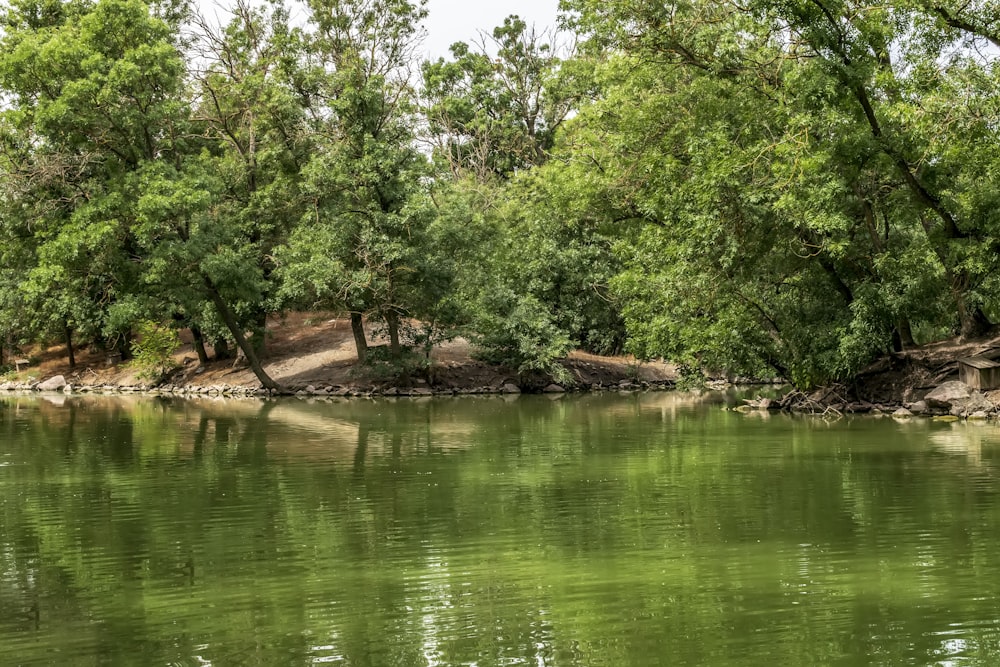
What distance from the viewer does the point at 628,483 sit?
15844mm

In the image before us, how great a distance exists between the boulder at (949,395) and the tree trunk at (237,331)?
2340 cm

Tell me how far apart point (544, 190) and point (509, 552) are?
36109 millimetres

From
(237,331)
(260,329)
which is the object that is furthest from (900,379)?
(260,329)

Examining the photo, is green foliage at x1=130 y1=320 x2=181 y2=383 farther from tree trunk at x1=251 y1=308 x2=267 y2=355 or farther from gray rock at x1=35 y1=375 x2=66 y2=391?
gray rock at x1=35 y1=375 x2=66 y2=391

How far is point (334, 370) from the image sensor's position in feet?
143

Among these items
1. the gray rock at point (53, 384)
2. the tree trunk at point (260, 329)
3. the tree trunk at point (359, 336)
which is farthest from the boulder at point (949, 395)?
the gray rock at point (53, 384)

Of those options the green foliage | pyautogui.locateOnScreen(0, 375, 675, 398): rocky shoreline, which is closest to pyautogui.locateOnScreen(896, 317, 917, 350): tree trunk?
pyautogui.locateOnScreen(0, 375, 675, 398): rocky shoreline

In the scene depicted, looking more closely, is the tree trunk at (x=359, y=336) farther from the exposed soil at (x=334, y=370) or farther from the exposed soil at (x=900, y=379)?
the exposed soil at (x=900, y=379)

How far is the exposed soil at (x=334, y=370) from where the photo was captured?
42406 mm

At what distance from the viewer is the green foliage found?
152 ft

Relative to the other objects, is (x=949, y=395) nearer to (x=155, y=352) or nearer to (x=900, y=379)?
(x=900, y=379)

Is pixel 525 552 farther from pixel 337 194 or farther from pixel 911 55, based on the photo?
pixel 337 194

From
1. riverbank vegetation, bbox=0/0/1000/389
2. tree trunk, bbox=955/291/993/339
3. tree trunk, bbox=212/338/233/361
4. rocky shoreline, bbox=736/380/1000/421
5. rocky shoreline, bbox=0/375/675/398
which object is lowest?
rocky shoreline, bbox=736/380/1000/421

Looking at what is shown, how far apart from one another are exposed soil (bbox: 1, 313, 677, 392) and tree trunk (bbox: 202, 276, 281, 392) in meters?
1.06
